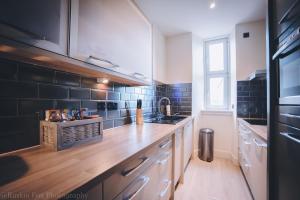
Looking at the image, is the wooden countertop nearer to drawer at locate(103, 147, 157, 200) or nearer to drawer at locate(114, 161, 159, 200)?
drawer at locate(103, 147, 157, 200)

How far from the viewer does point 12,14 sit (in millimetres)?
542

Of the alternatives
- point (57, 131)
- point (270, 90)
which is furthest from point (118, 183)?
point (270, 90)

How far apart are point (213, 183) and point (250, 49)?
2.23 m

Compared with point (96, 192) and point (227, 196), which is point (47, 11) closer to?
point (96, 192)

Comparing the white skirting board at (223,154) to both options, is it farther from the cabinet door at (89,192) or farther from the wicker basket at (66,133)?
the cabinet door at (89,192)

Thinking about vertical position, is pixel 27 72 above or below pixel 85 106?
above

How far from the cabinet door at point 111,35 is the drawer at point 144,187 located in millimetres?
764

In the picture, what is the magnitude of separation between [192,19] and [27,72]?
2281 mm

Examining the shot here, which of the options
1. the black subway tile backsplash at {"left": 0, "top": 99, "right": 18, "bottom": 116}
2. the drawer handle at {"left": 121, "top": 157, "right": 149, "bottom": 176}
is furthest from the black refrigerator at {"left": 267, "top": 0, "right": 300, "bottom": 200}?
the black subway tile backsplash at {"left": 0, "top": 99, "right": 18, "bottom": 116}

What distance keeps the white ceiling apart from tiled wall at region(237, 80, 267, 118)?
1.04 metres

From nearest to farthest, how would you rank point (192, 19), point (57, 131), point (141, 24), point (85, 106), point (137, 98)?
point (57, 131)
point (85, 106)
point (141, 24)
point (137, 98)
point (192, 19)

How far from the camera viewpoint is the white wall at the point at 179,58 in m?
2.75

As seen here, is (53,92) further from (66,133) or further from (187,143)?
(187,143)

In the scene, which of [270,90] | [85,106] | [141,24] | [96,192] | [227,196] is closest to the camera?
[96,192]
